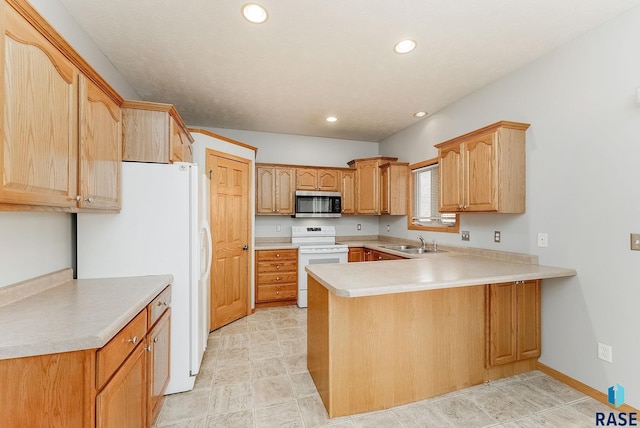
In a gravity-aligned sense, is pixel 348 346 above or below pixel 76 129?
below

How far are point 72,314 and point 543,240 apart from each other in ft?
10.5

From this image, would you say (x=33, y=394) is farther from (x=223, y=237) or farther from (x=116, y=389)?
(x=223, y=237)

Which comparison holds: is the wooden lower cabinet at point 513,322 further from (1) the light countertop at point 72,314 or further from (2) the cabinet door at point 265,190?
Answer: (2) the cabinet door at point 265,190

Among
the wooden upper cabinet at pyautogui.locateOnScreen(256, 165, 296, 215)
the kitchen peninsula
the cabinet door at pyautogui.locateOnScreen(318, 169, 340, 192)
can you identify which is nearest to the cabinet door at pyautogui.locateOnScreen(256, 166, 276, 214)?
the wooden upper cabinet at pyautogui.locateOnScreen(256, 165, 296, 215)

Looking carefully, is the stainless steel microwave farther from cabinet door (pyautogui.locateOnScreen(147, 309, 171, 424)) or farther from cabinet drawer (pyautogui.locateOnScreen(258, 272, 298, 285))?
cabinet door (pyautogui.locateOnScreen(147, 309, 171, 424))

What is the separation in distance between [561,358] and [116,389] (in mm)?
3027

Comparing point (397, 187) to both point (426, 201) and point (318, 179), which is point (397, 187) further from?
point (318, 179)

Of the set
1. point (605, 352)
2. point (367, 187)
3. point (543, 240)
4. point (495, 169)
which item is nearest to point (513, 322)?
point (605, 352)

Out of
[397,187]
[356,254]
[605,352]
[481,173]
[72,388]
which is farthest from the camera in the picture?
[356,254]

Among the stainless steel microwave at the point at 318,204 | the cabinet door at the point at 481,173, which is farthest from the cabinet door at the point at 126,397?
the stainless steel microwave at the point at 318,204

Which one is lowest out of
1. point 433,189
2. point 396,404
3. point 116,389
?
point 396,404

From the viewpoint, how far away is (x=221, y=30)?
2.01m

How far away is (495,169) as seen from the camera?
92.7 inches

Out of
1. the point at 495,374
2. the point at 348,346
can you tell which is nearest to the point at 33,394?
the point at 348,346
